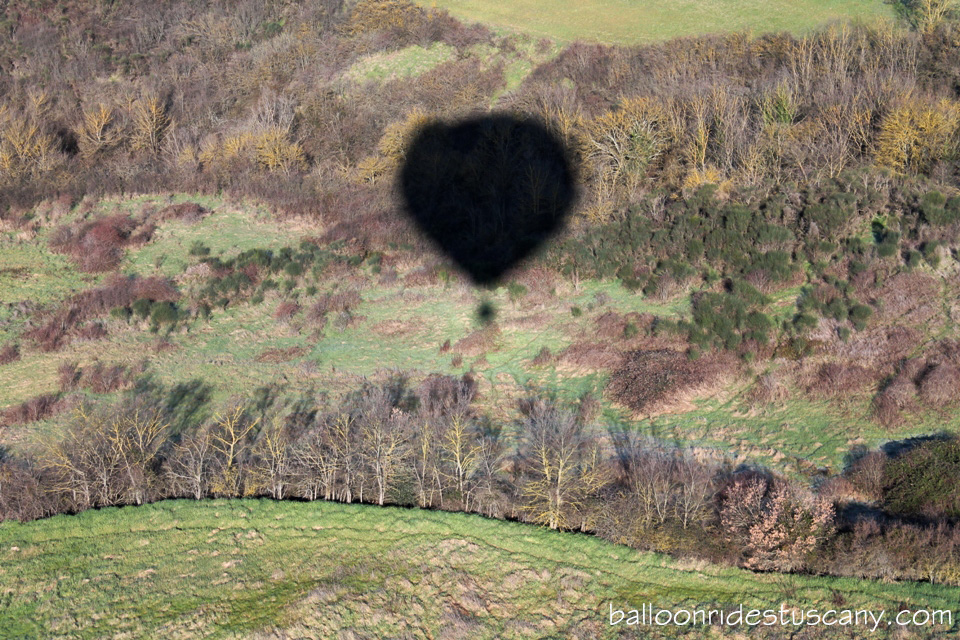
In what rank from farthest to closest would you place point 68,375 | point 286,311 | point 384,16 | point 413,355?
1. point 384,16
2. point 286,311
3. point 413,355
4. point 68,375

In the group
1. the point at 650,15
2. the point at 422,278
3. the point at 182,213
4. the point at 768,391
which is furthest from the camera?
the point at 650,15

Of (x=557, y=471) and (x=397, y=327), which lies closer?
(x=557, y=471)

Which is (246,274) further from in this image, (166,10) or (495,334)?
(166,10)

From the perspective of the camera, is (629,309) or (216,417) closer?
(216,417)

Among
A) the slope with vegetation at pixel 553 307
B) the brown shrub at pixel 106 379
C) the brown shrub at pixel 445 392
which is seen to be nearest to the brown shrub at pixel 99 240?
the slope with vegetation at pixel 553 307

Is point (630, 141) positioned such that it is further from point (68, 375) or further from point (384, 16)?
point (384, 16)

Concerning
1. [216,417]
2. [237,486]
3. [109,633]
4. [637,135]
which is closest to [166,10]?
[637,135]

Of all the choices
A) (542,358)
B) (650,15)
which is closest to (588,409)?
(542,358)
